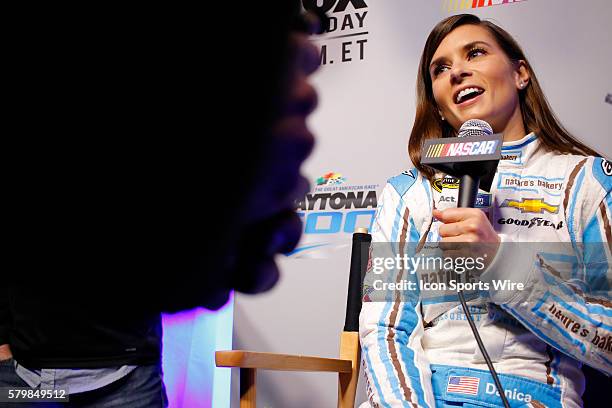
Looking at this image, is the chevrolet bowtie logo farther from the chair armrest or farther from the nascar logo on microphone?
the chair armrest

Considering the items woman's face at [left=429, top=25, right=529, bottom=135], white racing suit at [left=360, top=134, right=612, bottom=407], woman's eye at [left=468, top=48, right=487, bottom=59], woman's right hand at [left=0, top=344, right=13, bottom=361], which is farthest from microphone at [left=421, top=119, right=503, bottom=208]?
woman's right hand at [left=0, top=344, right=13, bottom=361]

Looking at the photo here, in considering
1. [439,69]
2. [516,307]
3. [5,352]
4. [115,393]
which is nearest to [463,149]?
[516,307]

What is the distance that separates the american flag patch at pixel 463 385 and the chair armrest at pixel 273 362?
28cm

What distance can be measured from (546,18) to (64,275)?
4.90ft

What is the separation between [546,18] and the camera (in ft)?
6.02

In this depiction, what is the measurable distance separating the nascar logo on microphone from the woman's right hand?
1.16 m

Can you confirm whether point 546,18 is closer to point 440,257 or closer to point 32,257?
point 440,257

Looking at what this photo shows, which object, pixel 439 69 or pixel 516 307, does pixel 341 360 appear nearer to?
pixel 516 307

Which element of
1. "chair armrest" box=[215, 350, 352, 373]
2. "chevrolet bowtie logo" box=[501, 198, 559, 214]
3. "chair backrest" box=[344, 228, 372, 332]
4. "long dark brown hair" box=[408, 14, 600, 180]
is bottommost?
"chair armrest" box=[215, 350, 352, 373]

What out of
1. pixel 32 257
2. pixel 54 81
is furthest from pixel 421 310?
pixel 54 81

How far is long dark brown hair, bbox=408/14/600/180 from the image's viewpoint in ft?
4.91

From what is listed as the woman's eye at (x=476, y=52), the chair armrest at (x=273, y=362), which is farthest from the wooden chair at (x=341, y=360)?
the woman's eye at (x=476, y=52)

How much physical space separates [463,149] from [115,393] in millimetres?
1062

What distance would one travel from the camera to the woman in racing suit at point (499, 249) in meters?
1.18
